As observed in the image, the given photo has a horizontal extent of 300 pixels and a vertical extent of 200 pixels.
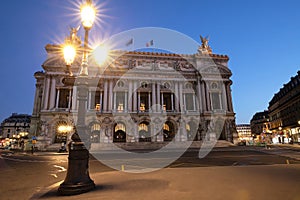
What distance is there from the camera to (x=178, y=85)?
43.8m

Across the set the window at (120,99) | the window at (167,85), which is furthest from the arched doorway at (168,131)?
the window at (120,99)

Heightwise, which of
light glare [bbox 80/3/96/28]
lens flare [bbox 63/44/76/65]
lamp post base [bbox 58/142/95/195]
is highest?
light glare [bbox 80/3/96/28]

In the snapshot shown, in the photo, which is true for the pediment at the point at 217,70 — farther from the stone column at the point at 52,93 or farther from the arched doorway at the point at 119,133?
the stone column at the point at 52,93

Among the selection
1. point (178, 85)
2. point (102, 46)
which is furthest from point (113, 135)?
point (102, 46)

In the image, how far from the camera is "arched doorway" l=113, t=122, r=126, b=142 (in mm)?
39881

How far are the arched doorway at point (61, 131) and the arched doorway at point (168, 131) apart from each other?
2140 cm

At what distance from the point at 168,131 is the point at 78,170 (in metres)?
38.9

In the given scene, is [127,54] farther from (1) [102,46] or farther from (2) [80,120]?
(2) [80,120]

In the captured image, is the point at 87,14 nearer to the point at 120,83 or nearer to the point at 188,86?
the point at 120,83

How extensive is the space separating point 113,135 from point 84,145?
34.7 metres

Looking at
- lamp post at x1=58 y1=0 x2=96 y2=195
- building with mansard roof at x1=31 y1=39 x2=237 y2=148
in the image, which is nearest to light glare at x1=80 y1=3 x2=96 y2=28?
lamp post at x1=58 y1=0 x2=96 y2=195

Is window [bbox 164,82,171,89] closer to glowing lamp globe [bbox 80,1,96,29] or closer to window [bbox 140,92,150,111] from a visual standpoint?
window [bbox 140,92,150,111]

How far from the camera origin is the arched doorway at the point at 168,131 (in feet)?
136

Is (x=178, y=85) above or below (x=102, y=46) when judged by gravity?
below
